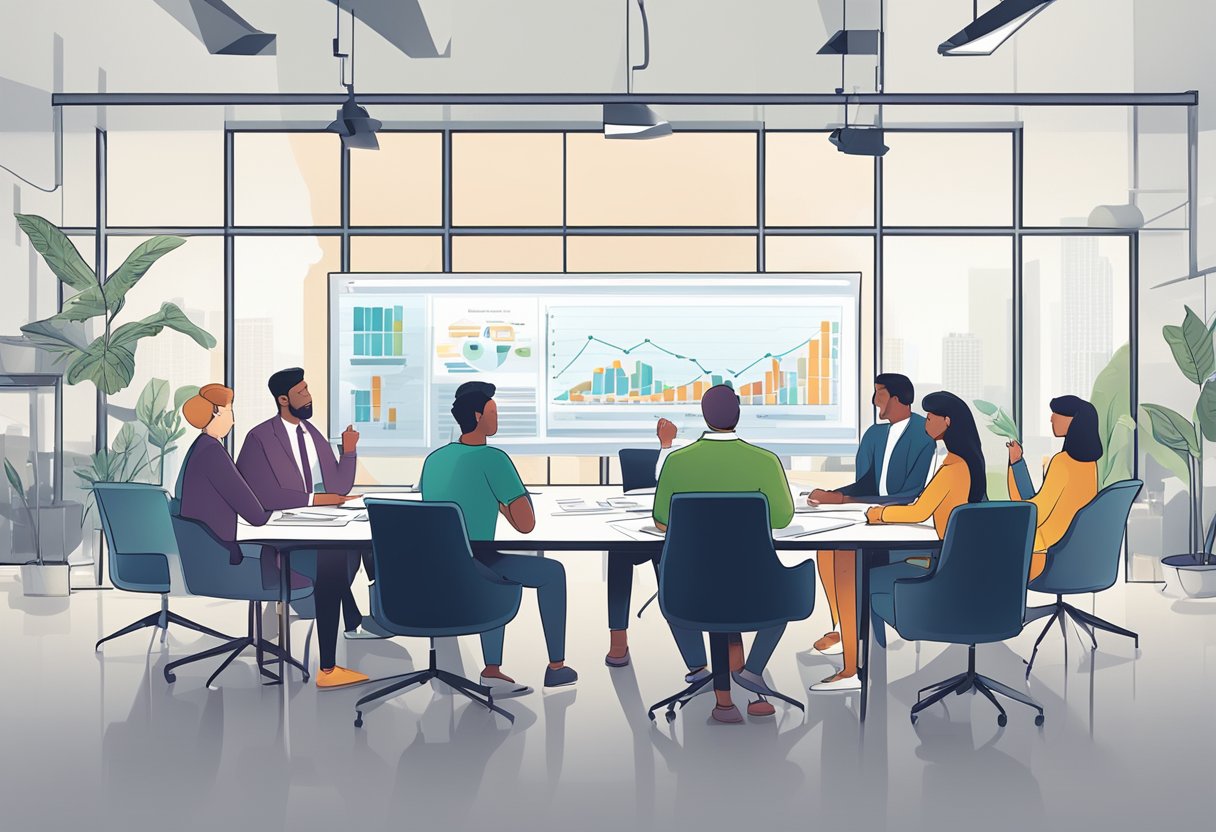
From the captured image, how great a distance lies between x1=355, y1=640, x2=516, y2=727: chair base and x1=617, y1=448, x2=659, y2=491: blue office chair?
252 cm

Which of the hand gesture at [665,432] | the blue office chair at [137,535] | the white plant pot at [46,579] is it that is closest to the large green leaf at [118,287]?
the white plant pot at [46,579]

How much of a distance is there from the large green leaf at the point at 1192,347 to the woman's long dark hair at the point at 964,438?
3.64 m

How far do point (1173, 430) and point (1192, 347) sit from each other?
617 millimetres

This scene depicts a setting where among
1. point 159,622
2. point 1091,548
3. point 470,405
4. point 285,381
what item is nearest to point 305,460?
point 285,381

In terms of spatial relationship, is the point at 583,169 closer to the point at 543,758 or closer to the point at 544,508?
the point at 544,508

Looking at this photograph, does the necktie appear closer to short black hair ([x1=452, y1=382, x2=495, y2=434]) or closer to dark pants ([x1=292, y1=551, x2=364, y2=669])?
dark pants ([x1=292, y1=551, x2=364, y2=669])

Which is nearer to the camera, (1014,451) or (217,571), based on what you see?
(217,571)

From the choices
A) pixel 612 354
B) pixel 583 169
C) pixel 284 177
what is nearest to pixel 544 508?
pixel 612 354

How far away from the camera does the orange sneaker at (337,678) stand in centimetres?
445

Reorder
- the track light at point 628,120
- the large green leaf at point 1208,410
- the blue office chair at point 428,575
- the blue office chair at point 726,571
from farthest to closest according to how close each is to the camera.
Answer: the large green leaf at point 1208,410 < the track light at point 628,120 < the blue office chair at point 428,575 < the blue office chair at point 726,571

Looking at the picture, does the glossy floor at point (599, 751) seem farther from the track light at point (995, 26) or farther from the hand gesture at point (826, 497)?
the track light at point (995, 26)

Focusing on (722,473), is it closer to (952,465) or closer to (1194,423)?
(952,465)

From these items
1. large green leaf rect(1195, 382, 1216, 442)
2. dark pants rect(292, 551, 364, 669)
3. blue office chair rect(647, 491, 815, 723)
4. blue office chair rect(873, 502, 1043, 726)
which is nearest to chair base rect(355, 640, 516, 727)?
dark pants rect(292, 551, 364, 669)

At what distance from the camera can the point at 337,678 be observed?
176 inches
